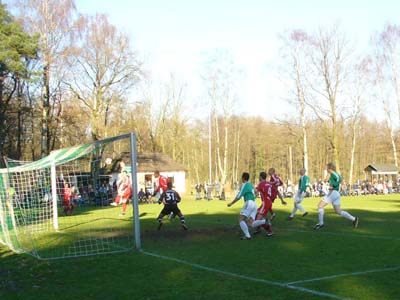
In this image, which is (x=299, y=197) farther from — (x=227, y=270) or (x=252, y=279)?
(x=252, y=279)

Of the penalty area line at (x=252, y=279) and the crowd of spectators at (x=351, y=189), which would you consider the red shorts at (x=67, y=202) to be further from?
the crowd of spectators at (x=351, y=189)

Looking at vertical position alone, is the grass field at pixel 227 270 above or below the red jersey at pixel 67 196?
below

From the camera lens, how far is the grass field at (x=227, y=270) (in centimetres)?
750

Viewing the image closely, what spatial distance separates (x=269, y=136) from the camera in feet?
237

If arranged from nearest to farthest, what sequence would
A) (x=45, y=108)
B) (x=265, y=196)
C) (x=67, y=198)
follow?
(x=265, y=196)
(x=67, y=198)
(x=45, y=108)

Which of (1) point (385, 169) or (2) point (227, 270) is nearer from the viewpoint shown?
(2) point (227, 270)

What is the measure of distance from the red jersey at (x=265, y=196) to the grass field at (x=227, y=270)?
103cm

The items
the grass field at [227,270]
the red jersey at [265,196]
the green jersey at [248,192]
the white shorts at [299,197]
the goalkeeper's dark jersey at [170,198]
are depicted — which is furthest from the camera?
the white shorts at [299,197]

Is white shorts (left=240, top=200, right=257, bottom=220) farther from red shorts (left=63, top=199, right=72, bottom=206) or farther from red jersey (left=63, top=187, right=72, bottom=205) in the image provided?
red shorts (left=63, top=199, right=72, bottom=206)

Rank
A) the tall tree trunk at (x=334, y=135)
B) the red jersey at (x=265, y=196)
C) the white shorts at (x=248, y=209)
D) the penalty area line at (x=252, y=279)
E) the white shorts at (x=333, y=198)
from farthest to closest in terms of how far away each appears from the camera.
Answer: the tall tree trunk at (x=334, y=135) → the white shorts at (x=333, y=198) → the red jersey at (x=265, y=196) → the white shorts at (x=248, y=209) → the penalty area line at (x=252, y=279)

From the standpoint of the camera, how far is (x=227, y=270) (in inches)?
360

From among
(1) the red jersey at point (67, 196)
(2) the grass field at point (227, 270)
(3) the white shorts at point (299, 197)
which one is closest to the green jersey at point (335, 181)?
(2) the grass field at point (227, 270)

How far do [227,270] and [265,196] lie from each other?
6467 mm

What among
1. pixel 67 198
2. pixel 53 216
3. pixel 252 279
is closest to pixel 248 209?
pixel 252 279
